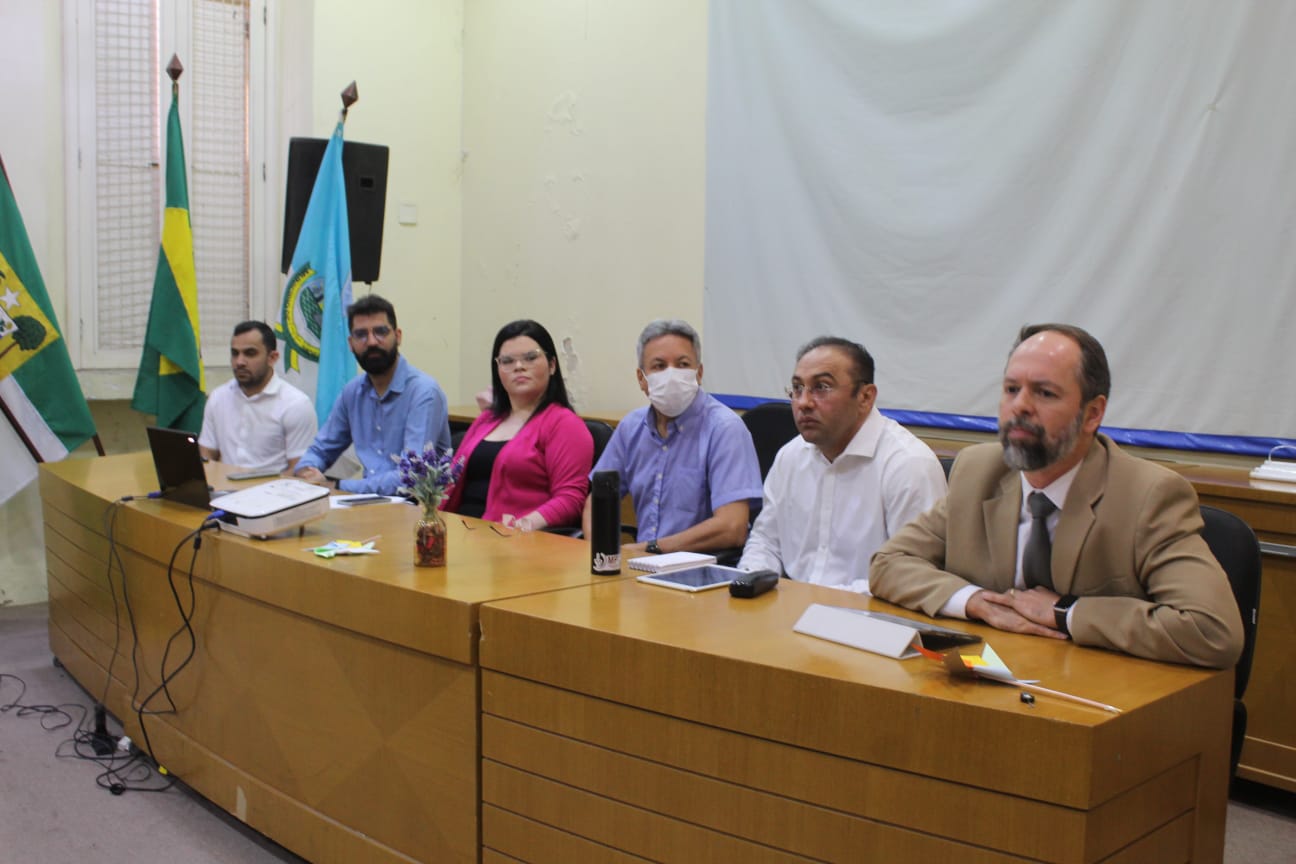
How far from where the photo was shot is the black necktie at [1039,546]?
1907mm

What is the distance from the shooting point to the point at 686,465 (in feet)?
10.2

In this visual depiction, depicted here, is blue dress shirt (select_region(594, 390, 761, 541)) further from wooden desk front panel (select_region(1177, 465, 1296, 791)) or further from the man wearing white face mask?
wooden desk front panel (select_region(1177, 465, 1296, 791))

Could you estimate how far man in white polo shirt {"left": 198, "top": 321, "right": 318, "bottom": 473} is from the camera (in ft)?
14.3

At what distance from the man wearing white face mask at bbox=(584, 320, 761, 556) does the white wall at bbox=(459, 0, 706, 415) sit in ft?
5.83

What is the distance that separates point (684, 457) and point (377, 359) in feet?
4.48

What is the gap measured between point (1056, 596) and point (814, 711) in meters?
0.57

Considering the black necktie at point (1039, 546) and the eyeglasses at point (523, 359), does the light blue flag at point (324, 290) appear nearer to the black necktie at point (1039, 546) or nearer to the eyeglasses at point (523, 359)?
the eyeglasses at point (523, 359)

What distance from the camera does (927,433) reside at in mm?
3934

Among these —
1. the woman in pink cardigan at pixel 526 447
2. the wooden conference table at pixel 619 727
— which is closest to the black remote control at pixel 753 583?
the wooden conference table at pixel 619 727

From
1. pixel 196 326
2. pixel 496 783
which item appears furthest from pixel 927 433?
pixel 196 326

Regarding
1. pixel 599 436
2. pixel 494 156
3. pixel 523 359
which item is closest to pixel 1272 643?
pixel 599 436

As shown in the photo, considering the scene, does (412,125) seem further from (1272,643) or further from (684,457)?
(1272,643)

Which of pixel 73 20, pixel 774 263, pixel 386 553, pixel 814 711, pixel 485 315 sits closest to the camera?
pixel 814 711

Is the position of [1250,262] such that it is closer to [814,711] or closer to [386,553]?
[814,711]
